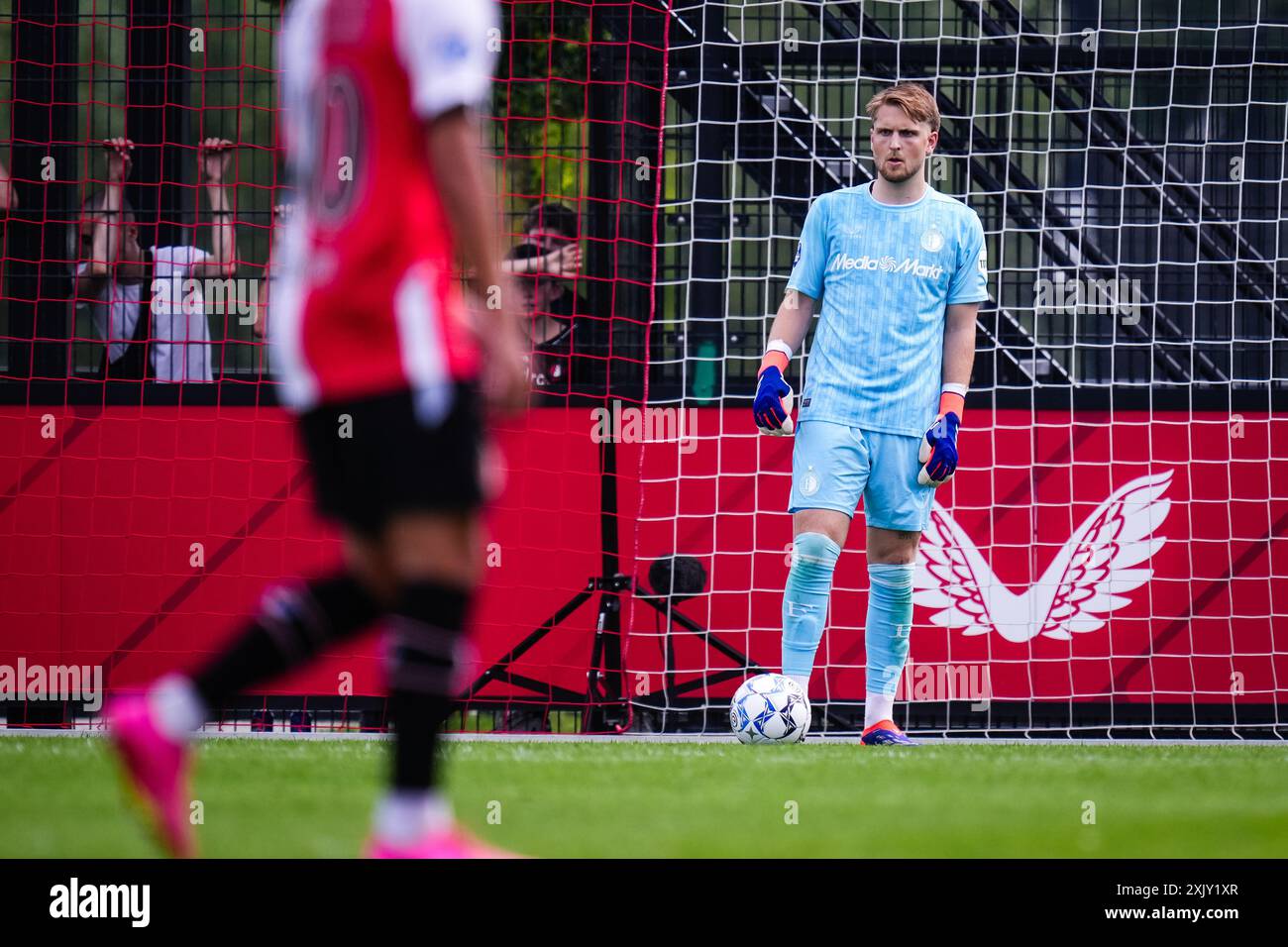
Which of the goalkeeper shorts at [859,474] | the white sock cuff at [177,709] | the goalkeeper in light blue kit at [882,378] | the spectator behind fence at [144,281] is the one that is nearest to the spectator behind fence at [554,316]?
the spectator behind fence at [144,281]

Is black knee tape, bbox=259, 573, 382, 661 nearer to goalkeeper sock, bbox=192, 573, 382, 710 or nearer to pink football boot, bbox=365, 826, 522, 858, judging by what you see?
goalkeeper sock, bbox=192, 573, 382, 710

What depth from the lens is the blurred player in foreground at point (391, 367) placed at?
2.76 meters

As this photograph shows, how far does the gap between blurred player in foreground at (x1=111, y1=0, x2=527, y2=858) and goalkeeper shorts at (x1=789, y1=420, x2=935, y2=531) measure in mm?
3056

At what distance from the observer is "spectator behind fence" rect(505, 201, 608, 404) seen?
25.6ft

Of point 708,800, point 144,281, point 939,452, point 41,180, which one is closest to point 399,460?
point 708,800

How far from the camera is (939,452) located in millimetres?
5840

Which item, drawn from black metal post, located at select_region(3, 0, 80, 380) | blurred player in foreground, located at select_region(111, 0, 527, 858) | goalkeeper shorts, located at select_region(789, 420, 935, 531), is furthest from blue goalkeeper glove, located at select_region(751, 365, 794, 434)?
black metal post, located at select_region(3, 0, 80, 380)

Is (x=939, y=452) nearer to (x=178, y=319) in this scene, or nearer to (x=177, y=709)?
(x=177, y=709)

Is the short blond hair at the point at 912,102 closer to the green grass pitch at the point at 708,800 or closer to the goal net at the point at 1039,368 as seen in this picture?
the goal net at the point at 1039,368

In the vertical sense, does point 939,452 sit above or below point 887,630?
above

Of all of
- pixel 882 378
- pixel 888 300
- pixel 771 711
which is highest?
pixel 888 300

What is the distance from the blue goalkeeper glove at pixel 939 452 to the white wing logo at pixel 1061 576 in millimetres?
1621

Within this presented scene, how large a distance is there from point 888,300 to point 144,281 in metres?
3.68

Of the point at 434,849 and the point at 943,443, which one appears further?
the point at 943,443
